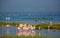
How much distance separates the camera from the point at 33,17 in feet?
8.30

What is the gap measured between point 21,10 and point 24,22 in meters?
0.21

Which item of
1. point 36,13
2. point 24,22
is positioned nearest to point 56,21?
point 36,13

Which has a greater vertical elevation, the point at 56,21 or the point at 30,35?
the point at 56,21

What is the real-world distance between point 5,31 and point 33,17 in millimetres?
533

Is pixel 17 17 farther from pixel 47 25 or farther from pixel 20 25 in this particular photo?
pixel 47 25

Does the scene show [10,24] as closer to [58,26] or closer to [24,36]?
[24,36]

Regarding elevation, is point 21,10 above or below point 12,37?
above

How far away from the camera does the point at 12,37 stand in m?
2.52

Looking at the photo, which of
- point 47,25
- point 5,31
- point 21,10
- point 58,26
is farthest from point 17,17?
point 58,26

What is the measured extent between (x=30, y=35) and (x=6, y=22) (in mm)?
470

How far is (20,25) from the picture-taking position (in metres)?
2.54

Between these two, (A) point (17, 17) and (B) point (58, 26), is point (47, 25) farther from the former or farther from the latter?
(A) point (17, 17)

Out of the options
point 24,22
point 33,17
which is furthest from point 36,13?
point 24,22

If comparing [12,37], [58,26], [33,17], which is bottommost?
[12,37]
